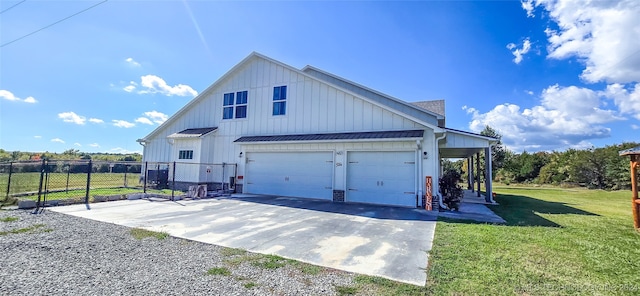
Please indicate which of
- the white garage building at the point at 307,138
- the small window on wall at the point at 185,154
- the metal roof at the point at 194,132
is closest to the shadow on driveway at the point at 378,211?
the white garage building at the point at 307,138

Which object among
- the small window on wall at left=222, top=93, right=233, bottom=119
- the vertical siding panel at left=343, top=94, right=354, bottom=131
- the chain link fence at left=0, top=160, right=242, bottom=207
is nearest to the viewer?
the chain link fence at left=0, top=160, right=242, bottom=207

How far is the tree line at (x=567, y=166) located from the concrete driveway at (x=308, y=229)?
2271 centimetres

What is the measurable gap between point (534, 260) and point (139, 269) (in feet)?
19.2

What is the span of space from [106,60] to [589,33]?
21347mm

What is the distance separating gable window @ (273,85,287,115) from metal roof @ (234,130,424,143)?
1333 millimetres

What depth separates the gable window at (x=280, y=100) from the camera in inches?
517

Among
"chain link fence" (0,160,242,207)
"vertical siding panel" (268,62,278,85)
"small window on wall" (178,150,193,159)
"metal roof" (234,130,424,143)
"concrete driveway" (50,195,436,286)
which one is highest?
"vertical siding panel" (268,62,278,85)

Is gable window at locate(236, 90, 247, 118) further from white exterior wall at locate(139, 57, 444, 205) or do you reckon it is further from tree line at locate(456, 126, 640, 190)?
tree line at locate(456, 126, 640, 190)

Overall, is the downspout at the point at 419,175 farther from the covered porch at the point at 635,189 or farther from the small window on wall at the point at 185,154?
the small window on wall at the point at 185,154

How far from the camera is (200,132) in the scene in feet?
47.0

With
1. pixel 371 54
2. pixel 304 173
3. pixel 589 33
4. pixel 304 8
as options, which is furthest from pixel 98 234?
pixel 589 33

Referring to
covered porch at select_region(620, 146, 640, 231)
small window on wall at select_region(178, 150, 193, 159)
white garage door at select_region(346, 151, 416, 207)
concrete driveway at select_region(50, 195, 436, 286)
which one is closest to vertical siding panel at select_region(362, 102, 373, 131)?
white garage door at select_region(346, 151, 416, 207)

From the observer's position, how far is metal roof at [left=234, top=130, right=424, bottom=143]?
32.6ft

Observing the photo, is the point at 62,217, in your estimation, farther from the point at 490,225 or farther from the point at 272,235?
the point at 490,225
